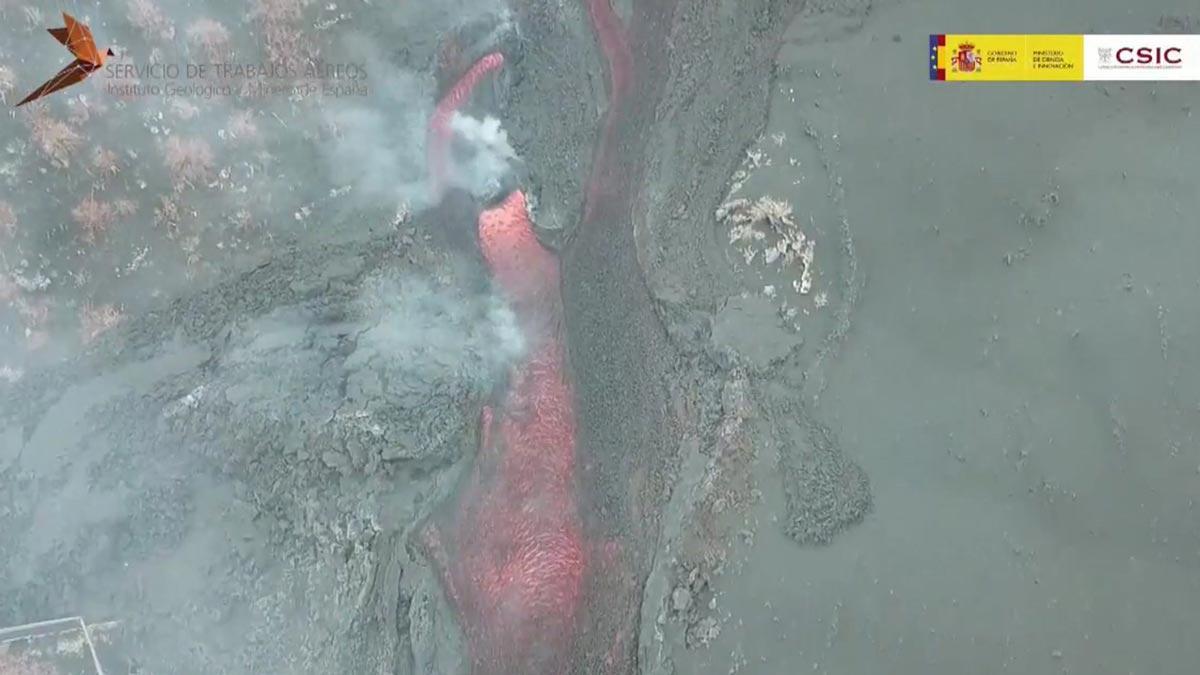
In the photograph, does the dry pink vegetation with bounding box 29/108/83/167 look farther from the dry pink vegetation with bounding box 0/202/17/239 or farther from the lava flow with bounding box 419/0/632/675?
the lava flow with bounding box 419/0/632/675

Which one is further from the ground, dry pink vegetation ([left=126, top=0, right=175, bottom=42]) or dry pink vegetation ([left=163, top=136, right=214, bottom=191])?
dry pink vegetation ([left=126, top=0, right=175, bottom=42])

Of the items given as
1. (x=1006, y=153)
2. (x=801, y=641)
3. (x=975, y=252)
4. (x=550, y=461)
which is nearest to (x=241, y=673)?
(x=550, y=461)

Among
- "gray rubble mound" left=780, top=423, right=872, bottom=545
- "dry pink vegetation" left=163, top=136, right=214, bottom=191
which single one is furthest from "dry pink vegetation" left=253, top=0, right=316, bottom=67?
"gray rubble mound" left=780, top=423, right=872, bottom=545

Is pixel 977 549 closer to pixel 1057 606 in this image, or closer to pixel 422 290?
pixel 1057 606

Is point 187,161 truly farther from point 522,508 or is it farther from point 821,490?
point 821,490

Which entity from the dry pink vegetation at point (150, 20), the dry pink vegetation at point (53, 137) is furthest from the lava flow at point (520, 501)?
the dry pink vegetation at point (53, 137)

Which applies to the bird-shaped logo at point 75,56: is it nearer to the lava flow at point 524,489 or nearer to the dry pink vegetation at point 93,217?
the dry pink vegetation at point 93,217
